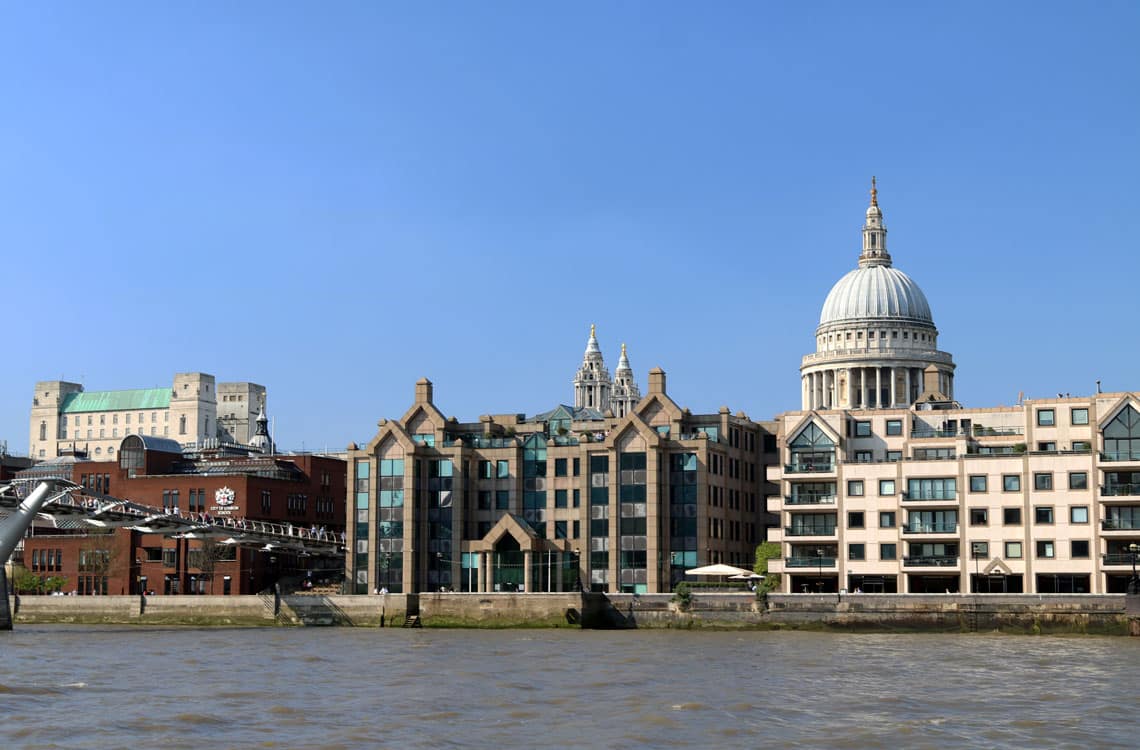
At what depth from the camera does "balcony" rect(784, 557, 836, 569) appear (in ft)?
384

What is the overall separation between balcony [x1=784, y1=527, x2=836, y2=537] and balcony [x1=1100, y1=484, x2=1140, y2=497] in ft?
64.0

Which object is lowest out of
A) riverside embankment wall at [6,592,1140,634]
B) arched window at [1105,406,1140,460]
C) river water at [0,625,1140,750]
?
river water at [0,625,1140,750]

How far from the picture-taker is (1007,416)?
123 meters

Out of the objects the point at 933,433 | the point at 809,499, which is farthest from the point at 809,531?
the point at 933,433

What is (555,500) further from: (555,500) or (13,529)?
(13,529)

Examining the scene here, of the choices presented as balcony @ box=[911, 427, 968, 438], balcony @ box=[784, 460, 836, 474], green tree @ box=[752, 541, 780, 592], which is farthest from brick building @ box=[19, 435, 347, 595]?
balcony @ box=[911, 427, 968, 438]

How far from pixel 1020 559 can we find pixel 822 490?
15.7 metres

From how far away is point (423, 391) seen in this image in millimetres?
137625

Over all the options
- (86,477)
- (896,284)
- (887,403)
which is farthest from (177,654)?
(896,284)

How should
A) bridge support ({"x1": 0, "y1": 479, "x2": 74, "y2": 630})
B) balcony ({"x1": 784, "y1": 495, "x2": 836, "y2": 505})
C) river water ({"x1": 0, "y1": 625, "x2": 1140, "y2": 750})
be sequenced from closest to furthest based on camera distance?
river water ({"x1": 0, "y1": 625, "x2": 1140, "y2": 750}), bridge support ({"x1": 0, "y1": 479, "x2": 74, "y2": 630}), balcony ({"x1": 784, "y1": 495, "x2": 836, "y2": 505})

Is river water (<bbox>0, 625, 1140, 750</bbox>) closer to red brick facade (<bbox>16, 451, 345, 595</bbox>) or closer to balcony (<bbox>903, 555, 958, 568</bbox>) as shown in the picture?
balcony (<bbox>903, 555, 958, 568</bbox>)

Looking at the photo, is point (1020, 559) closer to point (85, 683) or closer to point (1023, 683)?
point (1023, 683)

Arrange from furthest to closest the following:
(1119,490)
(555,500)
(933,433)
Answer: (555,500) → (933,433) → (1119,490)

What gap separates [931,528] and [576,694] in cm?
6333
